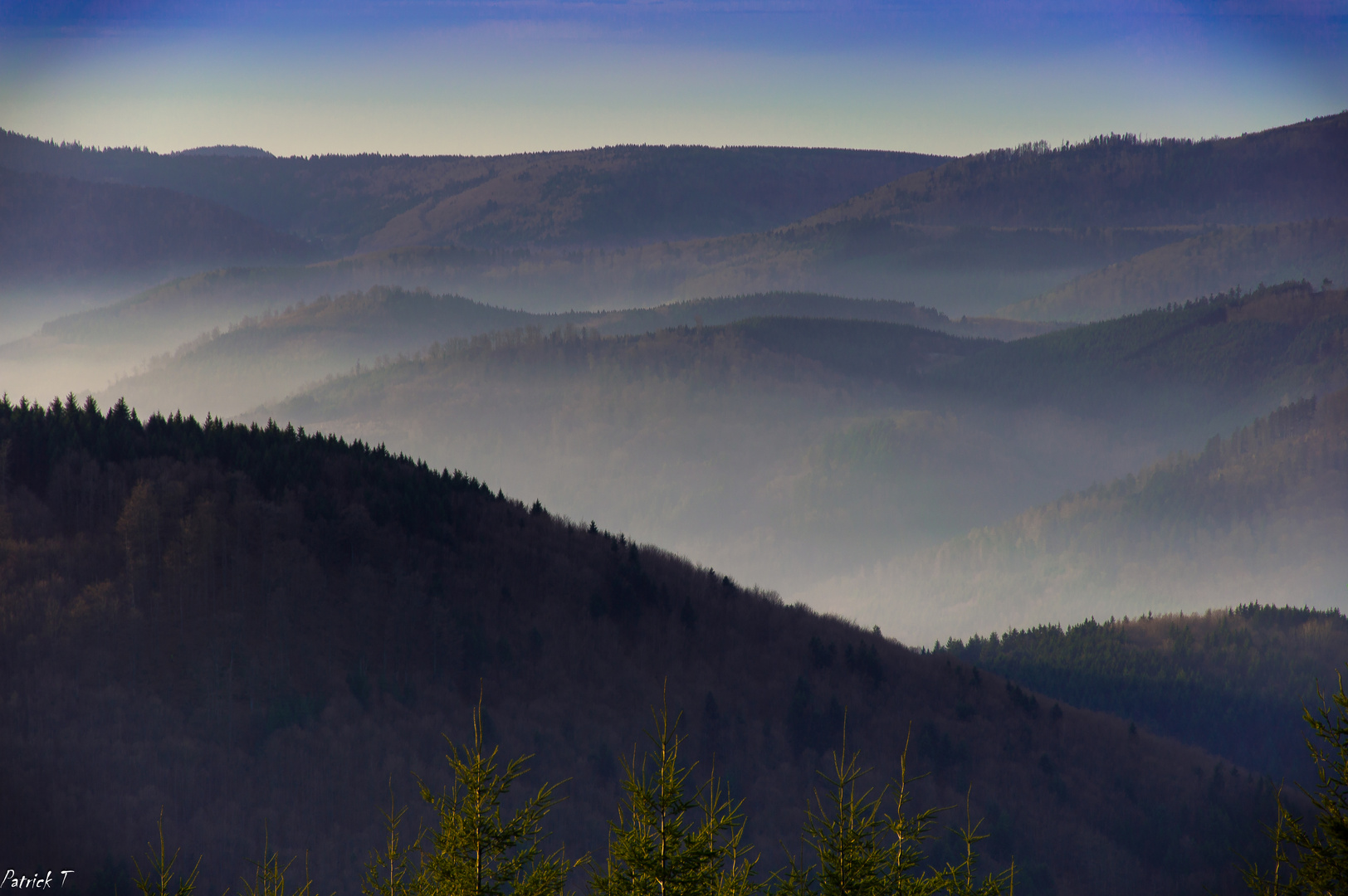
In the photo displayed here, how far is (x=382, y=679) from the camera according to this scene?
476 ft

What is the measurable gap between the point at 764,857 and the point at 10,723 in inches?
3160

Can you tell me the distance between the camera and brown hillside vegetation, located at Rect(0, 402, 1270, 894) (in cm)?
12181

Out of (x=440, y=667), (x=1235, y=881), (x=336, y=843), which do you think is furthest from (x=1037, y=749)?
(x=336, y=843)

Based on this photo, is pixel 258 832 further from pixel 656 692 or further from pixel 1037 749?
pixel 1037 749

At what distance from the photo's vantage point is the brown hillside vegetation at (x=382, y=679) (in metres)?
122

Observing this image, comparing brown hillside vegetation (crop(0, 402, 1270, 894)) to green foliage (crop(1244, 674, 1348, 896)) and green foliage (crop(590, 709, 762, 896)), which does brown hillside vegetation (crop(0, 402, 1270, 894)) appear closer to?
green foliage (crop(590, 709, 762, 896))

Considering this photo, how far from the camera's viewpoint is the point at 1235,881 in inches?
7101
